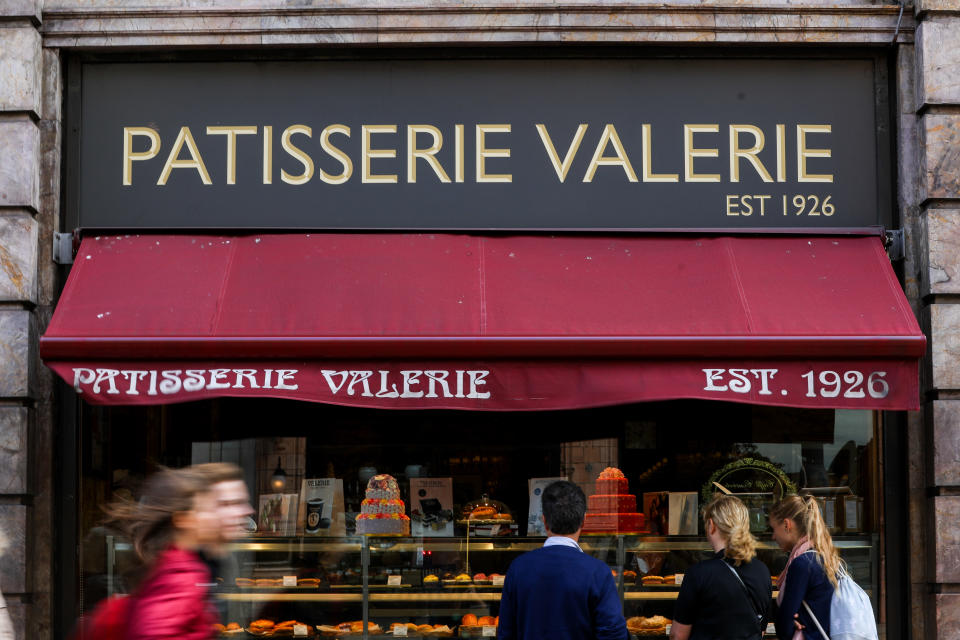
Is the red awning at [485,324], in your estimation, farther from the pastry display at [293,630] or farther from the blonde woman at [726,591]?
the pastry display at [293,630]

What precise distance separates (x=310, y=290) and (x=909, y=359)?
352 centimetres

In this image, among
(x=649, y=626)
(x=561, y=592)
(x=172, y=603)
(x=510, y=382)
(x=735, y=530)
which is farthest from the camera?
(x=649, y=626)

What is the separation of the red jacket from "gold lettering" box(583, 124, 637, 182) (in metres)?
4.59

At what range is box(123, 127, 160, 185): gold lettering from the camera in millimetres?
7398

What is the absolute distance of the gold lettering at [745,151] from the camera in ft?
24.2

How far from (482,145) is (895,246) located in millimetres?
2790

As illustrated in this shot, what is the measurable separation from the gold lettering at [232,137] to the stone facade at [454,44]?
1.90 ft

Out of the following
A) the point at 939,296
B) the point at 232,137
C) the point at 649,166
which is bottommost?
the point at 939,296

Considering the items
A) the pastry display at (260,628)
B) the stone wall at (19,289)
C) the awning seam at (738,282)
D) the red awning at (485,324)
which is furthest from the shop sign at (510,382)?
the pastry display at (260,628)

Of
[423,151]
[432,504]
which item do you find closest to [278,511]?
[432,504]

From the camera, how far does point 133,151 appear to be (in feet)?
24.3

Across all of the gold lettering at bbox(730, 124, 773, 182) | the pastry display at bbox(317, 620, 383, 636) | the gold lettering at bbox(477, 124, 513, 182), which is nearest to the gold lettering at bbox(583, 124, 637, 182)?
the gold lettering at bbox(477, 124, 513, 182)

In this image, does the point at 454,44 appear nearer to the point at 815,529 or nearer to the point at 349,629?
the point at 815,529

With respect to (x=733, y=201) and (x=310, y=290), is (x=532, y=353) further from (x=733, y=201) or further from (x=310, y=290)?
(x=733, y=201)
